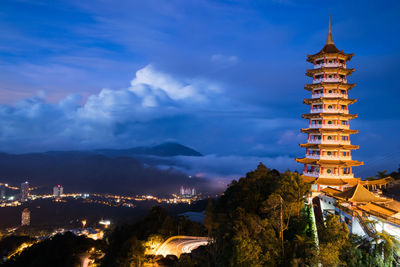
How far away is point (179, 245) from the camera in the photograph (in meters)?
29.8

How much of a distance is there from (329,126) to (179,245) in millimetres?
21463

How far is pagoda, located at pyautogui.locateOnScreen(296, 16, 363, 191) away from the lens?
28656 millimetres

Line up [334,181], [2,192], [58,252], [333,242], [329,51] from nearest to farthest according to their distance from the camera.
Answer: [333,242]
[334,181]
[329,51]
[58,252]
[2,192]

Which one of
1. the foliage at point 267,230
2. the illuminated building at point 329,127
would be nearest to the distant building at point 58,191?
the foliage at point 267,230

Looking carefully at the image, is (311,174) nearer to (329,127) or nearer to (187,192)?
(329,127)

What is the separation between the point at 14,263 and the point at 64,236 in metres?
7.50

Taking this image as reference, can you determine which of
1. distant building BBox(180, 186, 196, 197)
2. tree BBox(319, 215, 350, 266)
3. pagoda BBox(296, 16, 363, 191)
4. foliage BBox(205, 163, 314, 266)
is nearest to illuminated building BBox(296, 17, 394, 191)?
pagoda BBox(296, 16, 363, 191)

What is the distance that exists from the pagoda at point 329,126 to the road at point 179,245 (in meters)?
14.3

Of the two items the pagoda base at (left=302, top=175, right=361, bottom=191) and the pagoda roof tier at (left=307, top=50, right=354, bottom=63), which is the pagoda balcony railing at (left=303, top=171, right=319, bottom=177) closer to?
the pagoda base at (left=302, top=175, right=361, bottom=191)

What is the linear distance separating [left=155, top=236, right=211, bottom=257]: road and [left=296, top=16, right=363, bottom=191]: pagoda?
14291 mm

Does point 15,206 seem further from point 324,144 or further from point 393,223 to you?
point 393,223

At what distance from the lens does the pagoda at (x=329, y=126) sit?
28656 mm

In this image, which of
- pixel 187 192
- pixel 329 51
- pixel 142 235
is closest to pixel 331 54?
pixel 329 51

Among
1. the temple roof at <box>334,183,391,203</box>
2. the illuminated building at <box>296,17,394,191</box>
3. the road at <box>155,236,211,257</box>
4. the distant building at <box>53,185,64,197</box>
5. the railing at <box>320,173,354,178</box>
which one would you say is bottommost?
the road at <box>155,236,211,257</box>
